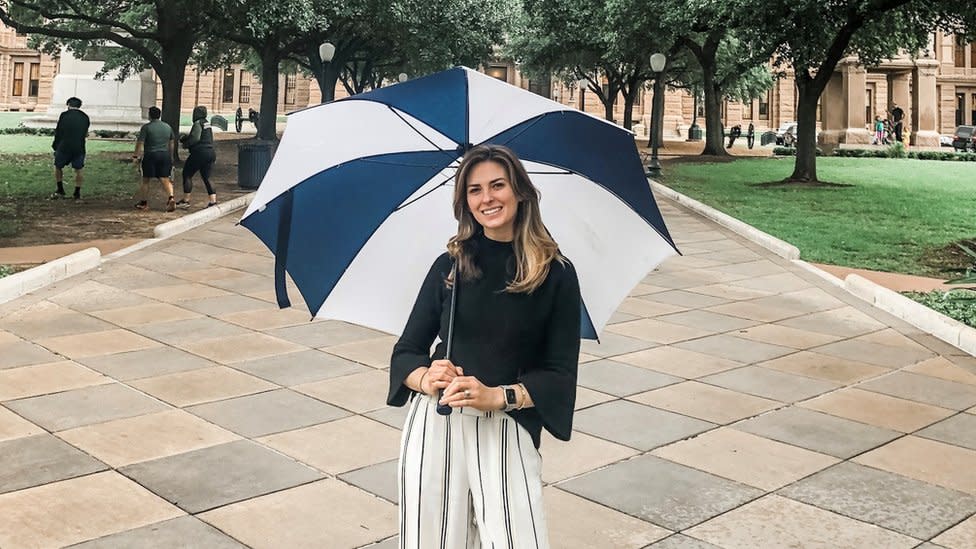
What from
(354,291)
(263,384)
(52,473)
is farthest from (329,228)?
(263,384)

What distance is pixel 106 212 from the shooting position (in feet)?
52.5

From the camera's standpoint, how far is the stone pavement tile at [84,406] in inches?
216

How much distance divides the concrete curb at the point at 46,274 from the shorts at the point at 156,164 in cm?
471

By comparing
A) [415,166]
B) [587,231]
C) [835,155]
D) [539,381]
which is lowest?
[539,381]

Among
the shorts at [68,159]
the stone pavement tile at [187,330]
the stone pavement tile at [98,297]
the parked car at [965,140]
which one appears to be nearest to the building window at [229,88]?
the parked car at [965,140]

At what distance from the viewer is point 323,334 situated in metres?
8.16

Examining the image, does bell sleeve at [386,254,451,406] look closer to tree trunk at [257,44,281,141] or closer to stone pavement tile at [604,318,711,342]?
stone pavement tile at [604,318,711,342]

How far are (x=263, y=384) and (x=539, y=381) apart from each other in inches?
173

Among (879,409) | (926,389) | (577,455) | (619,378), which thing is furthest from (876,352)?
(577,455)

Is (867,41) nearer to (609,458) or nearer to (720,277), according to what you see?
(720,277)

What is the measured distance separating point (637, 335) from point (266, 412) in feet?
12.8

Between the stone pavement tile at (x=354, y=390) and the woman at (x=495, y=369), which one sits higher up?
the woman at (x=495, y=369)

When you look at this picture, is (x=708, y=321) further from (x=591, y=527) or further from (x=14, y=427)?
(x=14, y=427)

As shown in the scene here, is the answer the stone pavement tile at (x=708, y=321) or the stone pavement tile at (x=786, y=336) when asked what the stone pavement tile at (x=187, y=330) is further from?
the stone pavement tile at (x=786, y=336)
